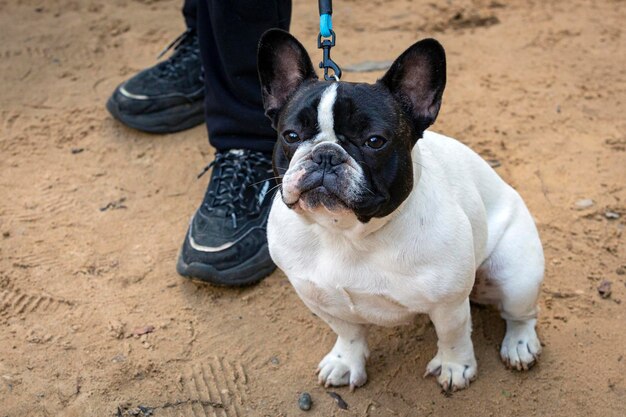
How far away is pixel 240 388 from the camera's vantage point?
10.4 ft

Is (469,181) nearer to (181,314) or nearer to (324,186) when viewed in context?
(324,186)

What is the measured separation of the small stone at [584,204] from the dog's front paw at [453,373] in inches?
50.8

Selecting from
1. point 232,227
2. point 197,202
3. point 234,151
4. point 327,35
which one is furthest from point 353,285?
point 197,202

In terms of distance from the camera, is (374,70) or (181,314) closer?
(181,314)

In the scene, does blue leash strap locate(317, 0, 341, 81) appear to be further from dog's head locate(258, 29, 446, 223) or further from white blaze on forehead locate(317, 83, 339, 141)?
white blaze on forehead locate(317, 83, 339, 141)

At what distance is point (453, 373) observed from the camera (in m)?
3.11

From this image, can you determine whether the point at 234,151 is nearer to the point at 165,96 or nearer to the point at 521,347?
the point at 165,96

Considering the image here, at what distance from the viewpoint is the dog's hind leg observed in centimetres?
310

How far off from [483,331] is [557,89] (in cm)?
220

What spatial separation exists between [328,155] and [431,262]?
52cm

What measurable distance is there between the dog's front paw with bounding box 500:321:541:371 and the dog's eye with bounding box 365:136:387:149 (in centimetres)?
124

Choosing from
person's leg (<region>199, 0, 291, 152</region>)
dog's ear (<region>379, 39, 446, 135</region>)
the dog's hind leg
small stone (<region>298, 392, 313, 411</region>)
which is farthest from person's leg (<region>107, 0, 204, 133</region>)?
dog's ear (<region>379, 39, 446, 135</region>)

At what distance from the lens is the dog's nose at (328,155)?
2428 mm

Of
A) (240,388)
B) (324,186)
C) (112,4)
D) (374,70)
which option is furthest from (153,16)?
(324,186)
